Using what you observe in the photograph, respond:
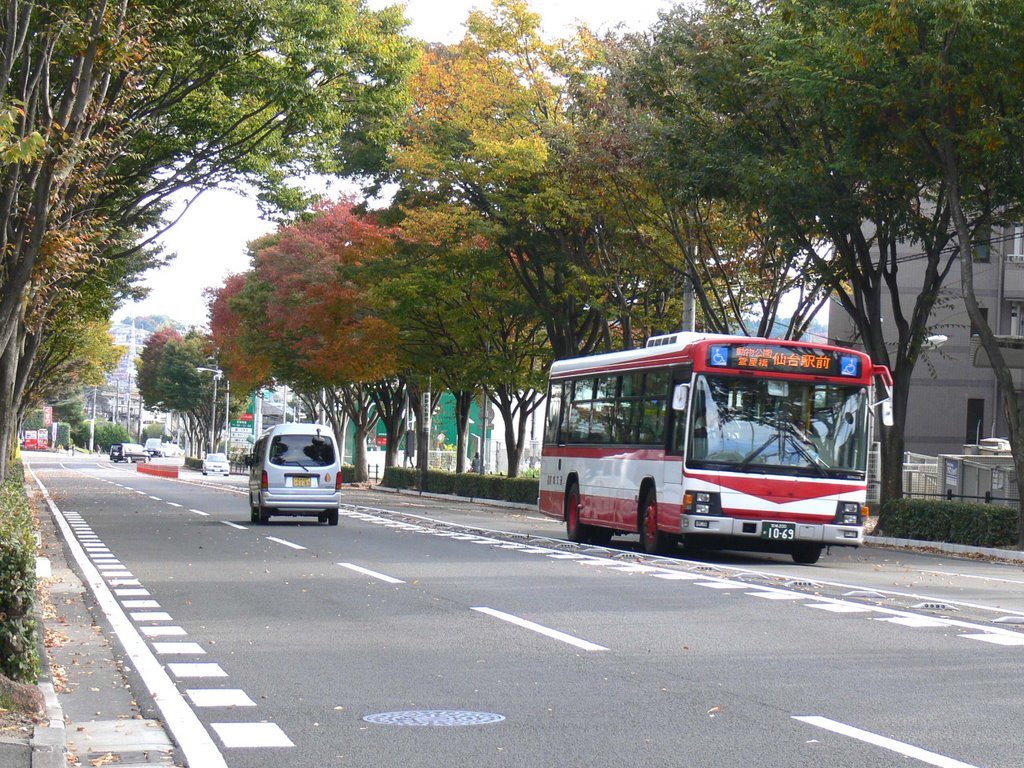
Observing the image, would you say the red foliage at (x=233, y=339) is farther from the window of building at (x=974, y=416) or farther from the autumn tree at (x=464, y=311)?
the window of building at (x=974, y=416)

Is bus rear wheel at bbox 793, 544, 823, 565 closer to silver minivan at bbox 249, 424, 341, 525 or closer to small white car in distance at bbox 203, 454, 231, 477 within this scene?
silver minivan at bbox 249, 424, 341, 525

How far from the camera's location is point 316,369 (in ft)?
172

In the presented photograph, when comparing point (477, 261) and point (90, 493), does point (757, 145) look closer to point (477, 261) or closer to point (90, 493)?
point (477, 261)

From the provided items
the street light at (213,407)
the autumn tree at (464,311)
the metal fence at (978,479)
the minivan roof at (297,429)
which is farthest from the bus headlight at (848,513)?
the street light at (213,407)

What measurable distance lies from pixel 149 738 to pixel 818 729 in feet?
11.8

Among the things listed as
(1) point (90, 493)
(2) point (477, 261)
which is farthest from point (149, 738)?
(1) point (90, 493)

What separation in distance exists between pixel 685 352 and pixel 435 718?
13.0 metres

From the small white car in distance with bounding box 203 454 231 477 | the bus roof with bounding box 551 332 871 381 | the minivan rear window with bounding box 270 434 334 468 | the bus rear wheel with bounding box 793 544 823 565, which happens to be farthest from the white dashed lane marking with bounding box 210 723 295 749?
the small white car in distance with bounding box 203 454 231 477

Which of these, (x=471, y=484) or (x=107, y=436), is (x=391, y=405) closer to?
(x=471, y=484)

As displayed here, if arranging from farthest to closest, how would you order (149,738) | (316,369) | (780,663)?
(316,369) → (780,663) → (149,738)

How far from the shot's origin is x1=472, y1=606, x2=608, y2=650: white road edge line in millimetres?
11039

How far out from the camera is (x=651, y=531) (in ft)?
69.6

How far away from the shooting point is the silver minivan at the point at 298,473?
28.7 m

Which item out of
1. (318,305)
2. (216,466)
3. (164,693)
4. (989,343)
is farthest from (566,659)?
(216,466)
